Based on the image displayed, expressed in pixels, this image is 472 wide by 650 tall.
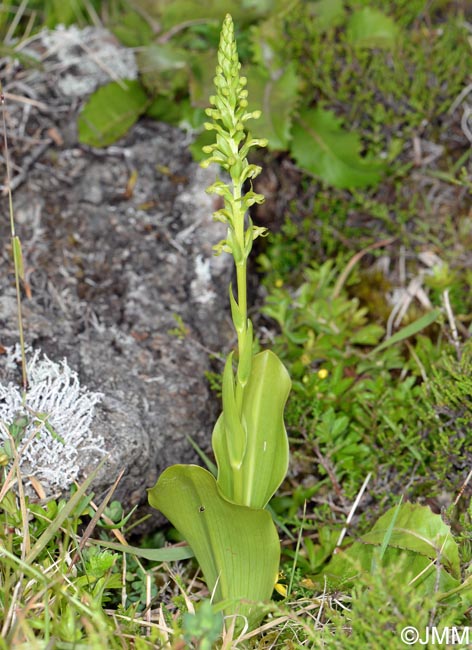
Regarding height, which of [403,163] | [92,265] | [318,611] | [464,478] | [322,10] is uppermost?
[322,10]

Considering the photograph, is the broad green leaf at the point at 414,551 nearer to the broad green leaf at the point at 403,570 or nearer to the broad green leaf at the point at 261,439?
the broad green leaf at the point at 403,570

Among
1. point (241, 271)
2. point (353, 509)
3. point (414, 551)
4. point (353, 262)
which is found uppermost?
point (241, 271)

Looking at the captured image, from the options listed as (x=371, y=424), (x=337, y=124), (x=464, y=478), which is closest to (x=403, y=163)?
(x=337, y=124)

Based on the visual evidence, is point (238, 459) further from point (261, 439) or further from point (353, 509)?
point (353, 509)

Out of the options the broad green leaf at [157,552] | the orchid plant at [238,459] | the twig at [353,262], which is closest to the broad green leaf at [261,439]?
the orchid plant at [238,459]

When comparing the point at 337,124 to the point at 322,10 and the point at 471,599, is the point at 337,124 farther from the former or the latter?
the point at 471,599

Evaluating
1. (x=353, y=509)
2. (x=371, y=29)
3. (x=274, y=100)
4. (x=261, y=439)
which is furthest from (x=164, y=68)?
(x=353, y=509)

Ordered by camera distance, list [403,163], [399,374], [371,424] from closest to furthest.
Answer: [371,424]
[399,374]
[403,163]

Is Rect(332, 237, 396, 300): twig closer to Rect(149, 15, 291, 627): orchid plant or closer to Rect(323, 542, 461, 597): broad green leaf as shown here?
Rect(149, 15, 291, 627): orchid plant
